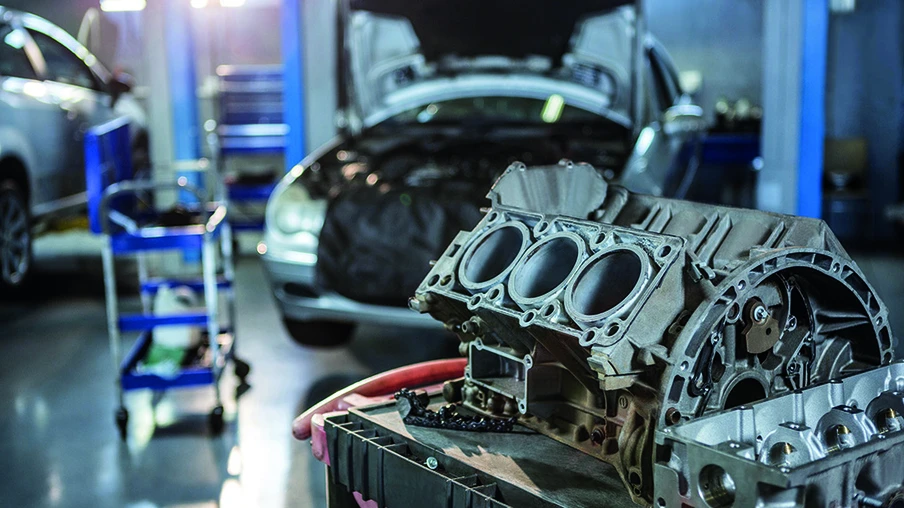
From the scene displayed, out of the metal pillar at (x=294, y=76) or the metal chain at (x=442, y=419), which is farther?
the metal pillar at (x=294, y=76)

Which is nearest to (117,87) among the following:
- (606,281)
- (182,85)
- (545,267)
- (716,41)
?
(182,85)

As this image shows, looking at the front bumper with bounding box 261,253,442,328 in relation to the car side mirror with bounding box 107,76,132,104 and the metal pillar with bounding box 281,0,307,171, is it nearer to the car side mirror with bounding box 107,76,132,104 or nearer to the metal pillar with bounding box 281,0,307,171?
the metal pillar with bounding box 281,0,307,171

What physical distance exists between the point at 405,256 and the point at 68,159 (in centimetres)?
388

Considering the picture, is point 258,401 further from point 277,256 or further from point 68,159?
point 68,159

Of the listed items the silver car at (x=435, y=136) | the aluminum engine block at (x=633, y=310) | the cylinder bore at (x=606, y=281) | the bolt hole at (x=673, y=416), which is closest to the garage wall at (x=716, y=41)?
the silver car at (x=435, y=136)

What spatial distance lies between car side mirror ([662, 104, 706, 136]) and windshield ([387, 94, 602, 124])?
15.3 inches

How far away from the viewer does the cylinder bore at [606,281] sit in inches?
67.1

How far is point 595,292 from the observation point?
1.73 m

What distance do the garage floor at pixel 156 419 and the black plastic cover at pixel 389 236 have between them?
58 cm

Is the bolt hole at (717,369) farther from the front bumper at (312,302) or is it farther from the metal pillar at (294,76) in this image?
the metal pillar at (294,76)

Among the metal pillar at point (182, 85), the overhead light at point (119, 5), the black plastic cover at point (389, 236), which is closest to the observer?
the black plastic cover at point (389, 236)

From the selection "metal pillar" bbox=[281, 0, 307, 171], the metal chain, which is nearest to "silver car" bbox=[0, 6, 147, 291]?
"metal pillar" bbox=[281, 0, 307, 171]

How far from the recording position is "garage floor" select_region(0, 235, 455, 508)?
3.33m

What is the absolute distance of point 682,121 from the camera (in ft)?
Answer: 16.0
